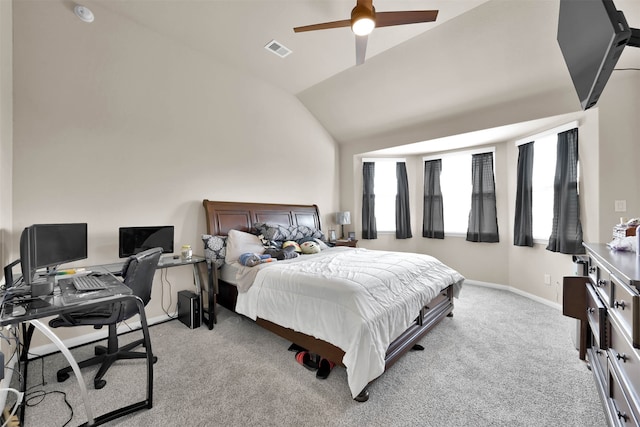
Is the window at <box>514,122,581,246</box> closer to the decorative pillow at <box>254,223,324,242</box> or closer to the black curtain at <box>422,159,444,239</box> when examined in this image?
the black curtain at <box>422,159,444,239</box>

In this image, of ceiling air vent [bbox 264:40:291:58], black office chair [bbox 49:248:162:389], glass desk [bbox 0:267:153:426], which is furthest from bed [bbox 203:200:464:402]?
ceiling air vent [bbox 264:40:291:58]

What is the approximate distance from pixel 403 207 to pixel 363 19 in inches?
145

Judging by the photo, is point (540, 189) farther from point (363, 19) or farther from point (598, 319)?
point (363, 19)

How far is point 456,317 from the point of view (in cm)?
319

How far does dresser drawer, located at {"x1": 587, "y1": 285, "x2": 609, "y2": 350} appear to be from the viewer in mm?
1516

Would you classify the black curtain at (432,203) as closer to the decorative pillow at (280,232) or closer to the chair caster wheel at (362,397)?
the decorative pillow at (280,232)

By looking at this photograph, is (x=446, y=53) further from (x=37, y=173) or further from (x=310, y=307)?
(x=37, y=173)

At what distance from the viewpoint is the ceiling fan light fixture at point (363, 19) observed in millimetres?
2014

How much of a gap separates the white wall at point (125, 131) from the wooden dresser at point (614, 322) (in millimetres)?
3742

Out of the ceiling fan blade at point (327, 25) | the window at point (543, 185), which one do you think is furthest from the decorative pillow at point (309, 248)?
the window at point (543, 185)

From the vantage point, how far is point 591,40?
1.26 m

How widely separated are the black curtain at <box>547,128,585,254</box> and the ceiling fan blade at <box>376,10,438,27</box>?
260 cm

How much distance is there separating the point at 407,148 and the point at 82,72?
4571mm

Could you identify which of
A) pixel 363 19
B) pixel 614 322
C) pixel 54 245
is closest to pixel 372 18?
pixel 363 19
